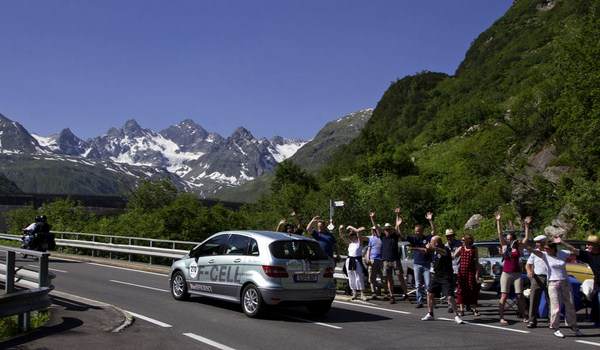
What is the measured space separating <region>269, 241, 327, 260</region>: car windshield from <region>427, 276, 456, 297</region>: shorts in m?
2.19

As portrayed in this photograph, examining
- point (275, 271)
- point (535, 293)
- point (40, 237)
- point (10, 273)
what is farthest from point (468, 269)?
point (40, 237)

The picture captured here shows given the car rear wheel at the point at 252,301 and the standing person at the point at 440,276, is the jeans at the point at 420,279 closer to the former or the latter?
the standing person at the point at 440,276

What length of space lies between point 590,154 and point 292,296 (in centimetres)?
2621

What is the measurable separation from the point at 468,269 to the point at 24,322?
8173 millimetres

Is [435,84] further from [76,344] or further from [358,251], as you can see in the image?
[76,344]

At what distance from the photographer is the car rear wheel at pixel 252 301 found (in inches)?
449

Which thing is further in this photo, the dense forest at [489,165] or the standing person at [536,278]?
the dense forest at [489,165]

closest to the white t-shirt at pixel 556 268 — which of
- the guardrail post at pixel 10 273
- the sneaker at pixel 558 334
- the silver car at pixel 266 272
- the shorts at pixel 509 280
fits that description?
the sneaker at pixel 558 334

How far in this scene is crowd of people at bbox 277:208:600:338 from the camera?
10.8 metres

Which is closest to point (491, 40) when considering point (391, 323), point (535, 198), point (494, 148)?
point (494, 148)

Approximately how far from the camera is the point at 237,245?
12.5 meters

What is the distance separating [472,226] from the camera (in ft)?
123

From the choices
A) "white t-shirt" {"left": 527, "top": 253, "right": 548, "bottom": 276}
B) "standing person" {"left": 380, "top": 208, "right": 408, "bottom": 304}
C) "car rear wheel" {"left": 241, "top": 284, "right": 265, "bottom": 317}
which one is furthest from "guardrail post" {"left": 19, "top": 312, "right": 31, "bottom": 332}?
"white t-shirt" {"left": 527, "top": 253, "right": 548, "bottom": 276}

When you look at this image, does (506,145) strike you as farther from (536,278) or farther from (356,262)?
(536,278)
